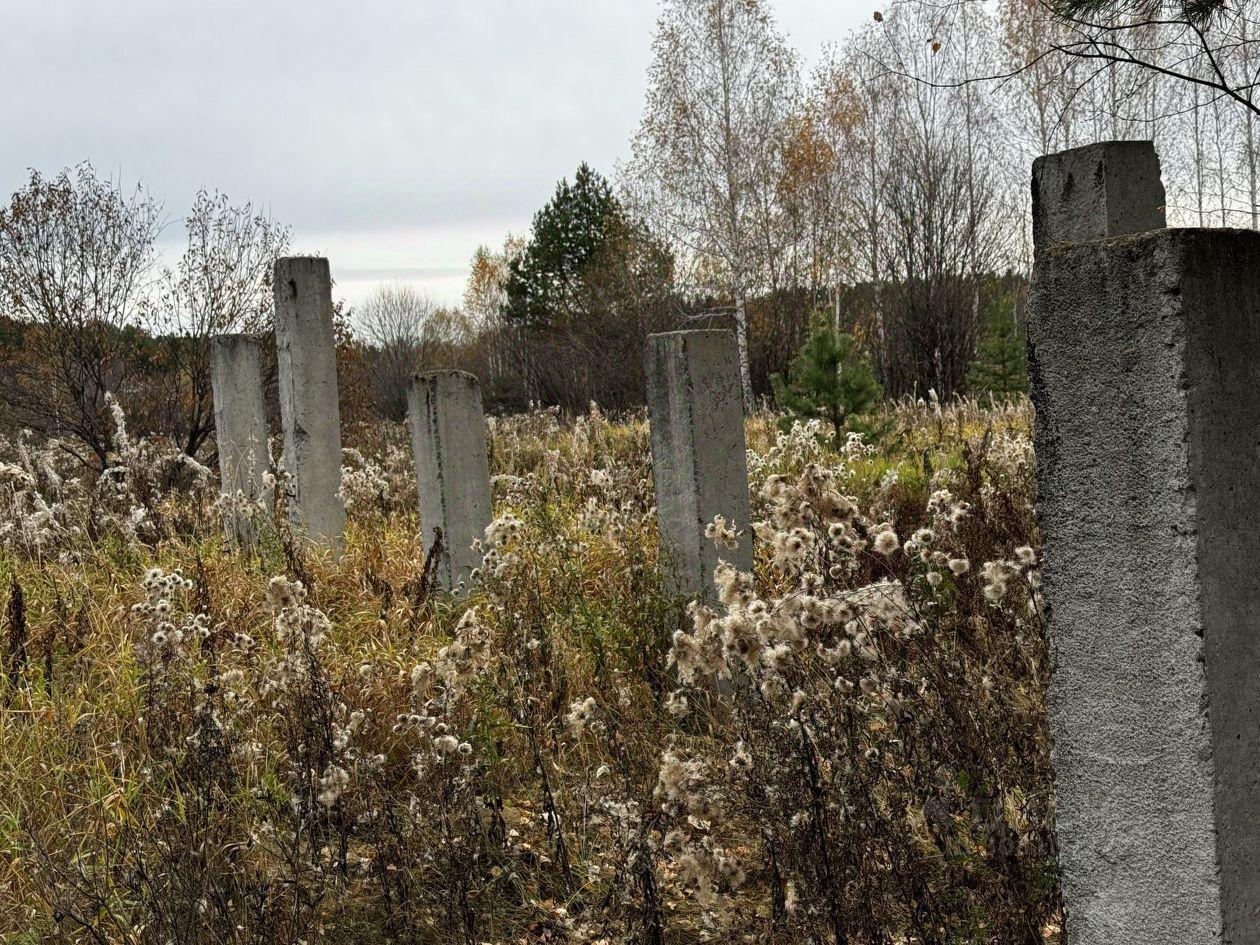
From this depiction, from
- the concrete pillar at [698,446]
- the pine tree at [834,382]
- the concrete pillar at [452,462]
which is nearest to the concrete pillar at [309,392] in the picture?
the concrete pillar at [452,462]

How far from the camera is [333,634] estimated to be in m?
5.38

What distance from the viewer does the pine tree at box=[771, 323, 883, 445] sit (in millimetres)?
10359

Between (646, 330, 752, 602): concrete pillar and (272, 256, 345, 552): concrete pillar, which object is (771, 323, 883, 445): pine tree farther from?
(646, 330, 752, 602): concrete pillar

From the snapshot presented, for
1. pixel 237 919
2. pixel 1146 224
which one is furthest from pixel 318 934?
pixel 1146 224

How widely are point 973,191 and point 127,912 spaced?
2144 cm

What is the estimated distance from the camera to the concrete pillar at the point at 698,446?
478cm

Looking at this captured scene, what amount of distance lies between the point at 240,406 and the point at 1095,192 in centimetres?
695

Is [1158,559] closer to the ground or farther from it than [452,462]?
closer to the ground

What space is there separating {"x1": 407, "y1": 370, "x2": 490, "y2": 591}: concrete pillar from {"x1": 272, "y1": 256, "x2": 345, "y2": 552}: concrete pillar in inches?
47.3

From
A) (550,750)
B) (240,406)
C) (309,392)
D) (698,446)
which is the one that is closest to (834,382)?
(309,392)

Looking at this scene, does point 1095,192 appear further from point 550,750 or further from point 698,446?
point 550,750

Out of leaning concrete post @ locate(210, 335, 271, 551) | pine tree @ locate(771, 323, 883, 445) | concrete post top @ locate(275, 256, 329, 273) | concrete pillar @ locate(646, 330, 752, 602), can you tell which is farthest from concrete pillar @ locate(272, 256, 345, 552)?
pine tree @ locate(771, 323, 883, 445)

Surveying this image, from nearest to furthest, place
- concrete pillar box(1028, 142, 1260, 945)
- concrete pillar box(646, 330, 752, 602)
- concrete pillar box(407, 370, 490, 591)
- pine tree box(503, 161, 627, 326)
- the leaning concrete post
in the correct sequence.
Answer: concrete pillar box(1028, 142, 1260, 945) → concrete pillar box(646, 330, 752, 602) → concrete pillar box(407, 370, 490, 591) → the leaning concrete post → pine tree box(503, 161, 627, 326)

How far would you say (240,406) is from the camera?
8.34m
